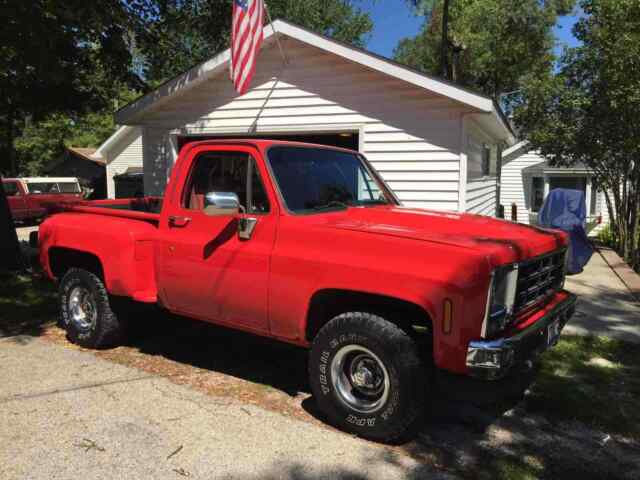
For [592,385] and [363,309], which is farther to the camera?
[592,385]

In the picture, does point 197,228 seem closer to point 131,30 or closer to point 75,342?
point 75,342

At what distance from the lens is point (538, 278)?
3.77m

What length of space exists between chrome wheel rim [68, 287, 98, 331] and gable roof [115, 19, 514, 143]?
5460 mm

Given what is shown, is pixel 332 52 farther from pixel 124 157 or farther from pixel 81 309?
pixel 124 157

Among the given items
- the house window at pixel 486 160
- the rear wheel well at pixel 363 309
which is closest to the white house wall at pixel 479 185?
the house window at pixel 486 160

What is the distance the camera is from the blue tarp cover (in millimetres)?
9875

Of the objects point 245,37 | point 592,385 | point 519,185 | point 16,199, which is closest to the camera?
point 592,385

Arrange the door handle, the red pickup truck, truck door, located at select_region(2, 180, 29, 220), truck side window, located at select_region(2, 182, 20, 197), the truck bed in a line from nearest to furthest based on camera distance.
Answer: the red pickup truck, the door handle, the truck bed, truck door, located at select_region(2, 180, 29, 220), truck side window, located at select_region(2, 182, 20, 197)

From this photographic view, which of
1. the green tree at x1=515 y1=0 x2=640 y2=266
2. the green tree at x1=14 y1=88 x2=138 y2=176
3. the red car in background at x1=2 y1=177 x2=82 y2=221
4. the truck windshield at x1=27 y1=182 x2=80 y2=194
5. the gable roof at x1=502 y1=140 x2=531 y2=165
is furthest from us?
the green tree at x1=14 y1=88 x2=138 y2=176

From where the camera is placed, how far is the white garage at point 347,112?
28.0 ft

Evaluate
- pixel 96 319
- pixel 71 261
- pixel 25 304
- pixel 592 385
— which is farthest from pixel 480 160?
pixel 25 304

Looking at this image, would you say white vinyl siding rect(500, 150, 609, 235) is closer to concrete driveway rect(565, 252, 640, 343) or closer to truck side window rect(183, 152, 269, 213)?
concrete driveway rect(565, 252, 640, 343)

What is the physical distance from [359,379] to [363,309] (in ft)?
1.55

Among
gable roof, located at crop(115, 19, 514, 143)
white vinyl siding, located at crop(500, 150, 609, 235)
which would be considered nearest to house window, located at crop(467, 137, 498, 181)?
gable roof, located at crop(115, 19, 514, 143)
